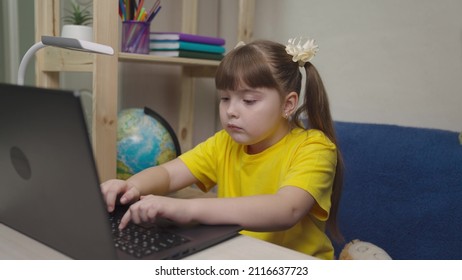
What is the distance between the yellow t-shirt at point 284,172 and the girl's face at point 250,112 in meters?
0.08

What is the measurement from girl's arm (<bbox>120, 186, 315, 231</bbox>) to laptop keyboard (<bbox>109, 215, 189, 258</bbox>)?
2 cm

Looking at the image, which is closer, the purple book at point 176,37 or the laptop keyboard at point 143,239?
the laptop keyboard at point 143,239

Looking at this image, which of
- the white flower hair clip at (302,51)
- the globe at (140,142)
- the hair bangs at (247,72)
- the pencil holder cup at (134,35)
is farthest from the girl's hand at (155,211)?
the pencil holder cup at (134,35)

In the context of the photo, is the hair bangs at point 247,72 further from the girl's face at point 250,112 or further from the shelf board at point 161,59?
the shelf board at point 161,59

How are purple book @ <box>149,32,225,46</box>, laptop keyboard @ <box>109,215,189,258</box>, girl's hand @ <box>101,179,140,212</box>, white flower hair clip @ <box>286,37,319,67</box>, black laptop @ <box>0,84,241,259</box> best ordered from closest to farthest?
black laptop @ <box>0,84,241,259</box> < laptop keyboard @ <box>109,215,189,258</box> < girl's hand @ <box>101,179,140,212</box> < white flower hair clip @ <box>286,37,319,67</box> < purple book @ <box>149,32,225,46</box>

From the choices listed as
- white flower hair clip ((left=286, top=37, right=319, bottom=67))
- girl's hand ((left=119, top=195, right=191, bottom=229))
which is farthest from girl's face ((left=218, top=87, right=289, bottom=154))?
girl's hand ((left=119, top=195, right=191, bottom=229))

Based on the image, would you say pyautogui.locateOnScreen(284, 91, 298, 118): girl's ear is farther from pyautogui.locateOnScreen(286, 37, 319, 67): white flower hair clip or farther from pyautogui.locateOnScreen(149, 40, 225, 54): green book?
pyautogui.locateOnScreen(149, 40, 225, 54): green book

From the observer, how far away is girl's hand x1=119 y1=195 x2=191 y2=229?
702mm

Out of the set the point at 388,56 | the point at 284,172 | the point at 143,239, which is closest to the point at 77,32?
the point at 284,172

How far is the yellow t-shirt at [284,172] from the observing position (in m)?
0.95

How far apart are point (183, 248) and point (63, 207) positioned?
0.18 metres

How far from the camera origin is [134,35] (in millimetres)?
1502

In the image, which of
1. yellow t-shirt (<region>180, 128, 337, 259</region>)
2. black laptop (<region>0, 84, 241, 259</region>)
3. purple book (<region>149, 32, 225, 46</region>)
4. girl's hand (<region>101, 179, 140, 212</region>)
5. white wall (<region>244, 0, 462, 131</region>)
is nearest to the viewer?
black laptop (<region>0, 84, 241, 259</region>)

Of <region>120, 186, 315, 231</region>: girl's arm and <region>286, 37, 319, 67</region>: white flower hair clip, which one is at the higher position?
<region>286, 37, 319, 67</region>: white flower hair clip
